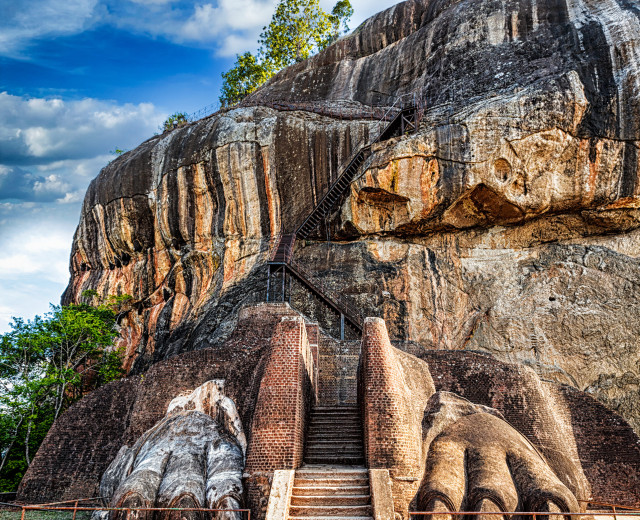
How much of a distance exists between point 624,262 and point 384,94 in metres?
12.5

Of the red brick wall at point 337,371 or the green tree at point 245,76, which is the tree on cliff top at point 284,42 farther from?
the red brick wall at point 337,371

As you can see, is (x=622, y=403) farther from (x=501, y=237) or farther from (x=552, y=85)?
(x=552, y=85)

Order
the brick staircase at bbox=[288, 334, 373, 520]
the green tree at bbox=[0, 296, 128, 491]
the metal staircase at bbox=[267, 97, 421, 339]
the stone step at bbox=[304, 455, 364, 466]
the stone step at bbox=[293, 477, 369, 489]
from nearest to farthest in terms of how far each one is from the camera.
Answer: the brick staircase at bbox=[288, 334, 373, 520], the stone step at bbox=[293, 477, 369, 489], the stone step at bbox=[304, 455, 364, 466], the green tree at bbox=[0, 296, 128, 491], the metal staircase at bbox=[267, 97, 421, 339]

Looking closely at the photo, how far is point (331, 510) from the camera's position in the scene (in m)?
9.49

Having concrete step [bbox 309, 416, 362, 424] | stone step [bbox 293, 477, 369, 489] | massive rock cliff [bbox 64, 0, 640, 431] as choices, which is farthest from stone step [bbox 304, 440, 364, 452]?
massive rock cliff [bbox 64, 0, 640, 431]

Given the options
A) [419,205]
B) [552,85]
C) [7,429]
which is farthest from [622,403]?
[7,429]

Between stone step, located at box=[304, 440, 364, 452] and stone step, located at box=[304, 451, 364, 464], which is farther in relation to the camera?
stone step, located at box=[304, 440, 364, 452]

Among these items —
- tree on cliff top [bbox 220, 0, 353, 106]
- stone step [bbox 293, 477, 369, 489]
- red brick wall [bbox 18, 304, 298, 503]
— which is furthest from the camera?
tree on cliff top [bbox 220, 0, 353, 106]

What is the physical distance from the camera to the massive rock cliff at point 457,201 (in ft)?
70.8

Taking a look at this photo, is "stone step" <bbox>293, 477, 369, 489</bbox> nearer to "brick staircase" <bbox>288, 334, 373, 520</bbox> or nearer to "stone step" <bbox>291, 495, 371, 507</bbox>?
"brick staircase" <bbox>288, 334, 373, 520</bbox>

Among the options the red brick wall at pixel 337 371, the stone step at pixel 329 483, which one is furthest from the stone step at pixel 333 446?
the red brick wall at pixel 337 371

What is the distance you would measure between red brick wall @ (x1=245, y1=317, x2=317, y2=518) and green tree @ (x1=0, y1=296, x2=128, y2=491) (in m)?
11.3

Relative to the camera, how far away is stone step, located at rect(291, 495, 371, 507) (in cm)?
965

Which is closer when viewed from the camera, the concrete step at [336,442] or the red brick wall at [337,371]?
the concrete step at [336,442]
